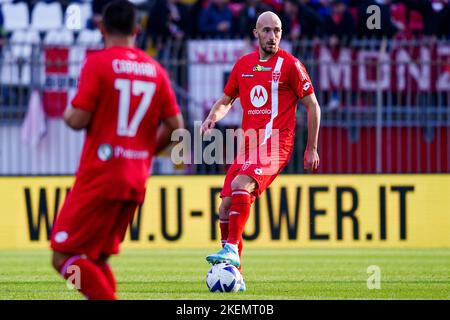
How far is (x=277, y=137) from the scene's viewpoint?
10227mm

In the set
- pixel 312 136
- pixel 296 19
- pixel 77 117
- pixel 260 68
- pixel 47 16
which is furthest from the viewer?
pixel 47 16

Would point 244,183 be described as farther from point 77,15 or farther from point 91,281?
point 77,15

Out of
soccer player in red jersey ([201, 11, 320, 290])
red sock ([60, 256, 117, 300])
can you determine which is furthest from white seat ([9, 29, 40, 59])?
red sock ([60, 256, 117, 300])

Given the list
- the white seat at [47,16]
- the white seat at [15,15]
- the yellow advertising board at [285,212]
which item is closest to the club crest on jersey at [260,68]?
the yellow advertising board at [285,212]

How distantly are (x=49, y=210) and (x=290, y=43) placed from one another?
4.87 metres

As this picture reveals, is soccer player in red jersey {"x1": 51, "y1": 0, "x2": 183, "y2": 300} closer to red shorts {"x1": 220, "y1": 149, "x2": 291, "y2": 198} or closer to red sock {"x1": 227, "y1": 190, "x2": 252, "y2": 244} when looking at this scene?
red sock {"x1": 227, "y1": 190, "x2": 252, "y2": 244}

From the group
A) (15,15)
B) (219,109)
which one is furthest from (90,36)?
(219,109)

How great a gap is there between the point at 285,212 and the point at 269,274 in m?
4.50

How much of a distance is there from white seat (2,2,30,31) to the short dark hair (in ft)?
46.3

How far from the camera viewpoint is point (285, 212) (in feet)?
53.8

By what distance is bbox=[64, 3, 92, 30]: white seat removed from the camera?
1931 cm

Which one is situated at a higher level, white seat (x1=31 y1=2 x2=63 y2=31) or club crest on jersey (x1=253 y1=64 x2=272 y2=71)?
white seat (x1=31 y1=2 x2=63 y2=31)
